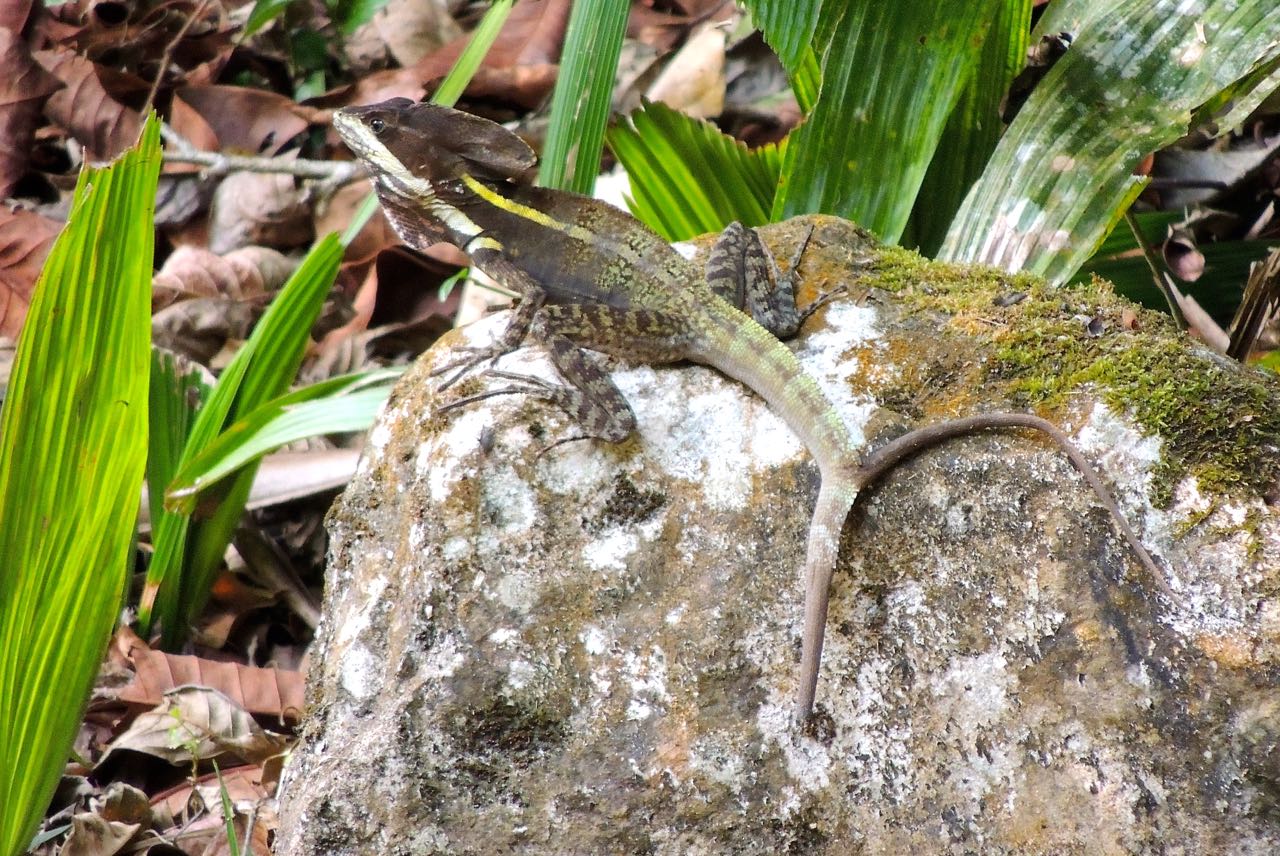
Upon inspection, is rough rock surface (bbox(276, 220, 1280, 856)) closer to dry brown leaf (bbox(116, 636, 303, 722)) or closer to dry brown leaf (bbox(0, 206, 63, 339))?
dry brown leaf (bbox(116, 636, 303, 722))

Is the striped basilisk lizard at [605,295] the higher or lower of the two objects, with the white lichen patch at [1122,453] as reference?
lower

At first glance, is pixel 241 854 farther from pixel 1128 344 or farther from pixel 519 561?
pixel 1128 344

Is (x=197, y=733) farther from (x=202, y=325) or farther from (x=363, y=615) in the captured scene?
(x=202, y=325)

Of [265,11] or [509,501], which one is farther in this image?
[265,11]

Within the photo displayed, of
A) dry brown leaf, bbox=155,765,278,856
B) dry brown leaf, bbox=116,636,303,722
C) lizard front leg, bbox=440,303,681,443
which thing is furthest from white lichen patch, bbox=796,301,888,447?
dry brown leaf, bbox=116,636,303,722

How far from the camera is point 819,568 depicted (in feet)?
5.96

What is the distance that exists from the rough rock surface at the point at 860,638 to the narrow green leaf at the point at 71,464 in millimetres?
789

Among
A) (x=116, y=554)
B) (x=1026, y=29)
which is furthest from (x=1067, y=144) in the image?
(x=116, y=554)

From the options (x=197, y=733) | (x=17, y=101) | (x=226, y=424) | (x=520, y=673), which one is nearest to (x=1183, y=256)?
(x=520, y=673)

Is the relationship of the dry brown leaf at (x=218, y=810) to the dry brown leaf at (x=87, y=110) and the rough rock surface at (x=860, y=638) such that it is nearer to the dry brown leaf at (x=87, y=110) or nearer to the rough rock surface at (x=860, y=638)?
the rough rock surface at (x=860, y=638)

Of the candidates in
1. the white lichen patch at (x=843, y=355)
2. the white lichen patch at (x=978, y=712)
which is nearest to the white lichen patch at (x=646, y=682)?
the white lichen patch at (x=978, y=712)

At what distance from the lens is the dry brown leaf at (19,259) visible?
410cm

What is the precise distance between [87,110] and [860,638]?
15.0ft

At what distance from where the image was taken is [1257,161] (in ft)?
11.2
